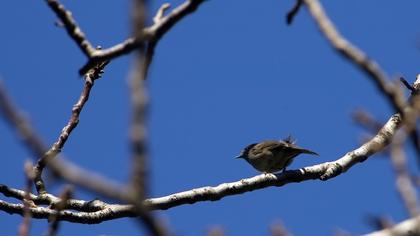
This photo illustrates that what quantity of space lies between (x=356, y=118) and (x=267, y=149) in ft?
25.5

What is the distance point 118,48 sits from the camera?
3014 mm

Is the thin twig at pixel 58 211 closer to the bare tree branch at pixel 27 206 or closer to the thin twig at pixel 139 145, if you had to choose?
the bare tree branch at pixel 27 206

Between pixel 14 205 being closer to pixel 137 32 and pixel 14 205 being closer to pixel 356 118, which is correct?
pixel 356 118

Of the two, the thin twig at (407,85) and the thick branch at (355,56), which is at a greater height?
the thin twig at (407,85)

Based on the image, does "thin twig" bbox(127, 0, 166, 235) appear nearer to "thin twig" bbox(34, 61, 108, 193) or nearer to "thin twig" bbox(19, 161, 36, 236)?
"thin twig" bbox(19, 161, 36, 236)

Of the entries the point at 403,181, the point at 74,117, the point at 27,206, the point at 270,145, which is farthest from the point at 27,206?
the point at 270,145

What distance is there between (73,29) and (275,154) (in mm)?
6691

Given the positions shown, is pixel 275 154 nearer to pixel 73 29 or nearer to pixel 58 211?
pixel 73 29

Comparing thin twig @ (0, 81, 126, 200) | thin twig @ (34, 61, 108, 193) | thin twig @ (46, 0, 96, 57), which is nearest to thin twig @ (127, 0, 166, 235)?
thin twig @ (0, 81, 126, 200)

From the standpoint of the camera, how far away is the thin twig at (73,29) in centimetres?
311

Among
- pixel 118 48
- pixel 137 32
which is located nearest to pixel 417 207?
pixel 137 32

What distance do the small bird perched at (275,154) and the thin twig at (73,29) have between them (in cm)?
626

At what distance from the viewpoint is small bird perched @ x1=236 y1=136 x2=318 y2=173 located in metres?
9.52

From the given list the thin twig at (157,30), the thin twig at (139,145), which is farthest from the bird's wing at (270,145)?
the thin twig at (139,145)
